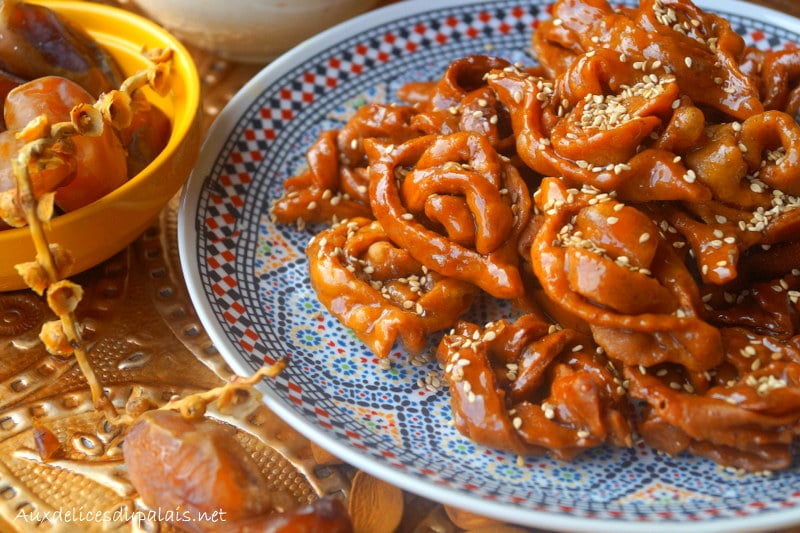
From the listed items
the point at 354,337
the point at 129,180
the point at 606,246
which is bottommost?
the point at 354,337

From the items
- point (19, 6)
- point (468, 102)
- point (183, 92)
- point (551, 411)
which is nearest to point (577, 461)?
point (551, 411)

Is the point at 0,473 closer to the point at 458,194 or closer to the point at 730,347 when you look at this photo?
the point at 458,194

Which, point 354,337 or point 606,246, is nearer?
point 606,246

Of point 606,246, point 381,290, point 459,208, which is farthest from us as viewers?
point 381,290

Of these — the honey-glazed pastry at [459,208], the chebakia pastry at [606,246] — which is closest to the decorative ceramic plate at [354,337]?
the chebakia pastry at [606,246]

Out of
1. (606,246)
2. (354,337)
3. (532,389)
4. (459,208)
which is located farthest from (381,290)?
(606,246)

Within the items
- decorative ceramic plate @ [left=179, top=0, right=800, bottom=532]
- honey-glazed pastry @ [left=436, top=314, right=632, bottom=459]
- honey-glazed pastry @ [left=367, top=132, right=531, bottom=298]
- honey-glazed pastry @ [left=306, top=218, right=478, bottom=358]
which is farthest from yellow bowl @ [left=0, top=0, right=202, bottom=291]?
honey-glazed pastry @ [left=436, top=314, right=632, bottom=459]

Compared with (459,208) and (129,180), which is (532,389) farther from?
(129,180)
